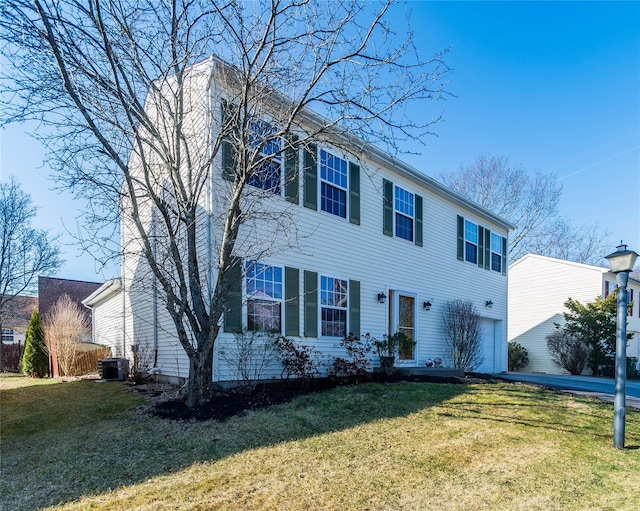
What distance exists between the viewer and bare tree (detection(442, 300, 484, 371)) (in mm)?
12266

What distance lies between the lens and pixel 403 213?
1166 centimetres

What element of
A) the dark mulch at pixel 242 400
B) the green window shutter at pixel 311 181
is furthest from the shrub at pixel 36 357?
the green window shutter at pixel 311 181

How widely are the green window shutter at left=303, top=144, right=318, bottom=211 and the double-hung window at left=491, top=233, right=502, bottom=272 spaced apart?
373 inches

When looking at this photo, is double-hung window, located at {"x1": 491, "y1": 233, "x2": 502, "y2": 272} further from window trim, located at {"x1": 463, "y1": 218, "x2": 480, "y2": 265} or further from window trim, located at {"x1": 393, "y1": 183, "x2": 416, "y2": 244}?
window trim, located at {"x1": 393, "y1": 183, "x2": 416, "y2": 244}

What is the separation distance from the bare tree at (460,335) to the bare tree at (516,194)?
13.5m

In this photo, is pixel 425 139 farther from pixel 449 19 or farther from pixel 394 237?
pixel 394 237

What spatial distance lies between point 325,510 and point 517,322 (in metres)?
21.3

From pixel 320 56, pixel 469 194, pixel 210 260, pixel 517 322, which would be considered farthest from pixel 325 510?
pixel 469 194

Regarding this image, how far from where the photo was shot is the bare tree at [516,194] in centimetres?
2455

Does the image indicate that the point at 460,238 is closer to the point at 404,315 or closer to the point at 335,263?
the point at 404,315

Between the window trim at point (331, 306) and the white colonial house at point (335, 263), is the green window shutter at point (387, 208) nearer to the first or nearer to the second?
the white colonial house at point (335, 263)

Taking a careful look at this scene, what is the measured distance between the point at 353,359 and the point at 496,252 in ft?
30.6


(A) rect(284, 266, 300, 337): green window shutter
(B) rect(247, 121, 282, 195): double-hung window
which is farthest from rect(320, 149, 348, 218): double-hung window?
(A) rect(284, 266, 300, 337): green window shutter

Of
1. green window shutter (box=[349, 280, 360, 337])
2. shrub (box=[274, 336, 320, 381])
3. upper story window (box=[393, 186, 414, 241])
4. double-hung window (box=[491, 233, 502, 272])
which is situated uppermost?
upper story window (box=[393, 186, 414, 241])
